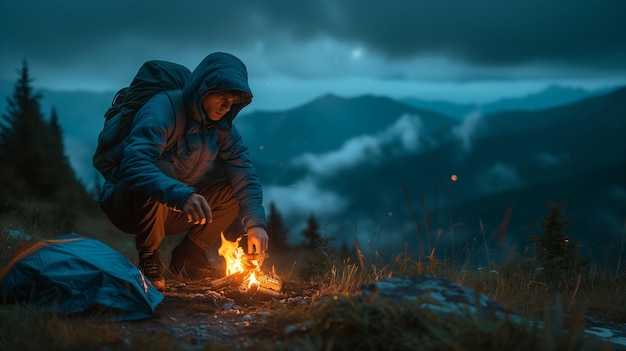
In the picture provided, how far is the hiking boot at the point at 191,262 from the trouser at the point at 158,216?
0.07 metres

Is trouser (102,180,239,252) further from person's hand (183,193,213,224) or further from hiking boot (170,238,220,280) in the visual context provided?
person's hand (183,193,213,224)

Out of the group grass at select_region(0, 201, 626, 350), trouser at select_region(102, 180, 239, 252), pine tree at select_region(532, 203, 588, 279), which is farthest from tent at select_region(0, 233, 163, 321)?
pine tree at select_region(532, 203, 588, 279)

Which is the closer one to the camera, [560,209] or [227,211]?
[227,211]

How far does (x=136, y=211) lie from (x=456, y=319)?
2993 mm

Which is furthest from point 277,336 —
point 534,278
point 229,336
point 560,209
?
point 560,209

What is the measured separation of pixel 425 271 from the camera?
4.05 meters

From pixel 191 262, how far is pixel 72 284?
2097mm

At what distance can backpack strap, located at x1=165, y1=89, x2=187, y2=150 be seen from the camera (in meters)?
4.46

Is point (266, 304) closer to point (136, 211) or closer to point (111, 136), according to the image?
point (136, 211)

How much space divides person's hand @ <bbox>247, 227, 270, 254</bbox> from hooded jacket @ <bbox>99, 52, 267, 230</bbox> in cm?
8

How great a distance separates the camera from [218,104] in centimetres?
446

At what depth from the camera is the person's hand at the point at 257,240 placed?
4586 millimetres

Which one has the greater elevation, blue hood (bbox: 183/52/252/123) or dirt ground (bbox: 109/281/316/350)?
blue hood (bbox: 183/52/252/123)

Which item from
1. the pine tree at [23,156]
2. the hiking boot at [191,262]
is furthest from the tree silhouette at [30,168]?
the hiking boot at [191,262]
